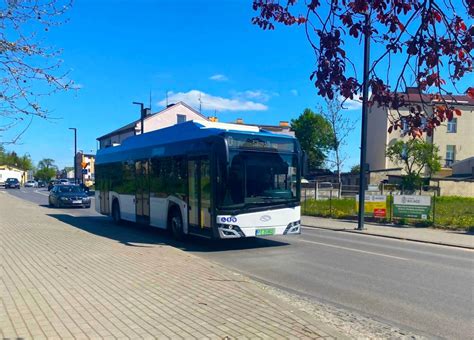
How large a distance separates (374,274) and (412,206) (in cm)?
1138

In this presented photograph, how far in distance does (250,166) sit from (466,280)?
18.3ft

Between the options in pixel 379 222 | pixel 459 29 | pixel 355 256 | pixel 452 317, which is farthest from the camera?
pixel 379 222

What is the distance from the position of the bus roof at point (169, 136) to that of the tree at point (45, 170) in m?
124

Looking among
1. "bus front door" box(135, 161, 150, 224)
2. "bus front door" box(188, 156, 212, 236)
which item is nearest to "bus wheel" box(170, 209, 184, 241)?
"bus front door" box(188, 156, 212, 236)

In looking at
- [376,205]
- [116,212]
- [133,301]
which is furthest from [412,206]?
[133,301]

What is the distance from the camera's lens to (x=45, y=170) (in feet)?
446

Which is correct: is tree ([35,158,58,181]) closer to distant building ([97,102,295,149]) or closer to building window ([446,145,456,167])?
distant building ([97,102,295,149])

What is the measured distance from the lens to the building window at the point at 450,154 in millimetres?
58200

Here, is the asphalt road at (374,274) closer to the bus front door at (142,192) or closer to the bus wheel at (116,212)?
the bus front door at (142,192)

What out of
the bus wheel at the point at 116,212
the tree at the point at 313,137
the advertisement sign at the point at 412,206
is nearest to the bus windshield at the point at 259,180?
the bus wheel at the point at 116,212

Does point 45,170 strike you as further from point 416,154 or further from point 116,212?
point 116,212

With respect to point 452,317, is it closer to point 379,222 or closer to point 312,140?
point 379,222

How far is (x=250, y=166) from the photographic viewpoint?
11.8 m

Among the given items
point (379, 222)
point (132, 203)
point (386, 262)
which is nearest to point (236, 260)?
point (386, 262)
